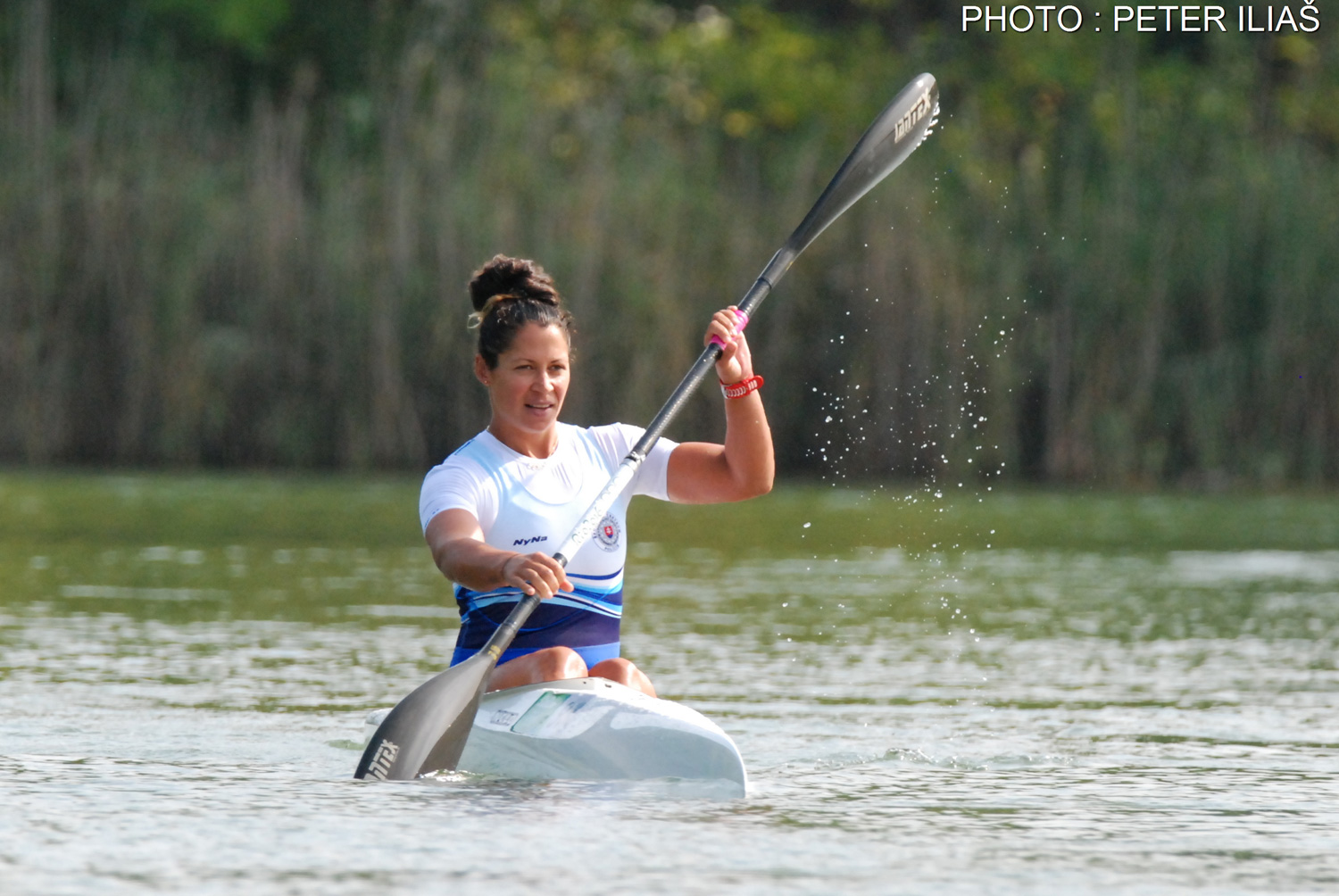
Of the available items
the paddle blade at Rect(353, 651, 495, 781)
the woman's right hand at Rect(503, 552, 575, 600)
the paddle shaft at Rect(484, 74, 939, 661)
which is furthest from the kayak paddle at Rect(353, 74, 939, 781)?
the paddle shaft at Rect(484, 74, 939, 661)

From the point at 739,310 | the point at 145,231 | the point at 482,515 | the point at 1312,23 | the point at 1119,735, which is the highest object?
the point at 1312,23

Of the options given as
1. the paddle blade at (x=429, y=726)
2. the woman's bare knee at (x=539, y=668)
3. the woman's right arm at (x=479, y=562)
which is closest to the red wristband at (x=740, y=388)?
the woman's right arm at (x=479, y=562)

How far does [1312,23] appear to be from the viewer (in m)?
26.0

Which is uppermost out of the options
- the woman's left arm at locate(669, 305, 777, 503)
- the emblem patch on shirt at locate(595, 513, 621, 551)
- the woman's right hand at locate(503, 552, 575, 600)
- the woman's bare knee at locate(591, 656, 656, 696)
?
the woman's left arm at locate(669, 305, 777, 503)

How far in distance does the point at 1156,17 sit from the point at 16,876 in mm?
25231

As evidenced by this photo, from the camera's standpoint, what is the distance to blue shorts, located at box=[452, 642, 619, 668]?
575 centimetres

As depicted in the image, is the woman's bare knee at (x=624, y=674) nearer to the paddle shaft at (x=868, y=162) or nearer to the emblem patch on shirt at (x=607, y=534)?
the emblem patch on shirt at (x=607, y=534)

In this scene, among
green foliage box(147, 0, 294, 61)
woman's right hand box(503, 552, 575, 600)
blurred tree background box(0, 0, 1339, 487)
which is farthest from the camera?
→ green foliage box(147, 0, 294, 61)

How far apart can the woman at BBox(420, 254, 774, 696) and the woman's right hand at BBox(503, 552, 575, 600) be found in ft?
0.92

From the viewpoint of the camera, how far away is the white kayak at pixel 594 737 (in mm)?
5289

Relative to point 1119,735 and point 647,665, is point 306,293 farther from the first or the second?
point 1119,735

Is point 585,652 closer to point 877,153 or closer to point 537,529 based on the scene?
point 537,529

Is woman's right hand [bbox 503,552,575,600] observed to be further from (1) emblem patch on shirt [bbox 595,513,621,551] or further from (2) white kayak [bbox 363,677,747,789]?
(1) emblem patch on shirt [bbox 595,513,621,551]

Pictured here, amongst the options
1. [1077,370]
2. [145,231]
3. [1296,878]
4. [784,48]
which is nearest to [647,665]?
[1296,878]
